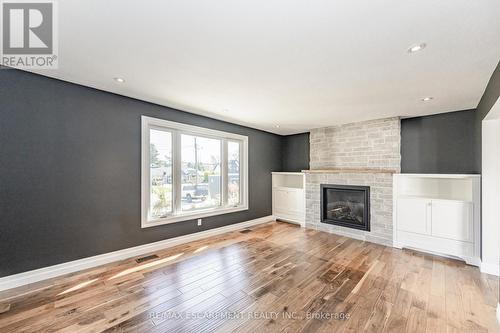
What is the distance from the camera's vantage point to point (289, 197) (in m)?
5.67

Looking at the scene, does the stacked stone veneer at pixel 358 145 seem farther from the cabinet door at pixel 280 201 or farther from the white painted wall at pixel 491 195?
the white painted wall at pixel 491 195

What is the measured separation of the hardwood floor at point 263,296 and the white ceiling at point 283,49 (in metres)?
2.48

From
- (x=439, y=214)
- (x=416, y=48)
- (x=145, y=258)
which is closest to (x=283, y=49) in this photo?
(x=416, y=48)

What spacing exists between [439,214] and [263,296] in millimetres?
3274

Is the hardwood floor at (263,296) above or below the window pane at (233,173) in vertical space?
below

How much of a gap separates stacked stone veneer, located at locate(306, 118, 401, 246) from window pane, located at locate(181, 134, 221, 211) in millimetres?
2309

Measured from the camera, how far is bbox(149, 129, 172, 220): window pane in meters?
3.63

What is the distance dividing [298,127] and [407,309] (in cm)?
398

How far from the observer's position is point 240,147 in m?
5.22

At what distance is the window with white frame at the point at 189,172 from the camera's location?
361 centimetres

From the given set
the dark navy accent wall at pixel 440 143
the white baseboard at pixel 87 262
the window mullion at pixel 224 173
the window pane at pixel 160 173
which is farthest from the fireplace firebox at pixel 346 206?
the window pane at pixel 160 173

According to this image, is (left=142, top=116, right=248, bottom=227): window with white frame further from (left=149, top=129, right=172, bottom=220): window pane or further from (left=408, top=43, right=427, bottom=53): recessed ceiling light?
(left=408, top=43, right=427, bottom=53): recessed ceiling light

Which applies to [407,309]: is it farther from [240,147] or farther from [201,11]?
[240,147]

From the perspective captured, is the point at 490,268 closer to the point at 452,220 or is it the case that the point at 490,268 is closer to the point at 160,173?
the point at 452,220
